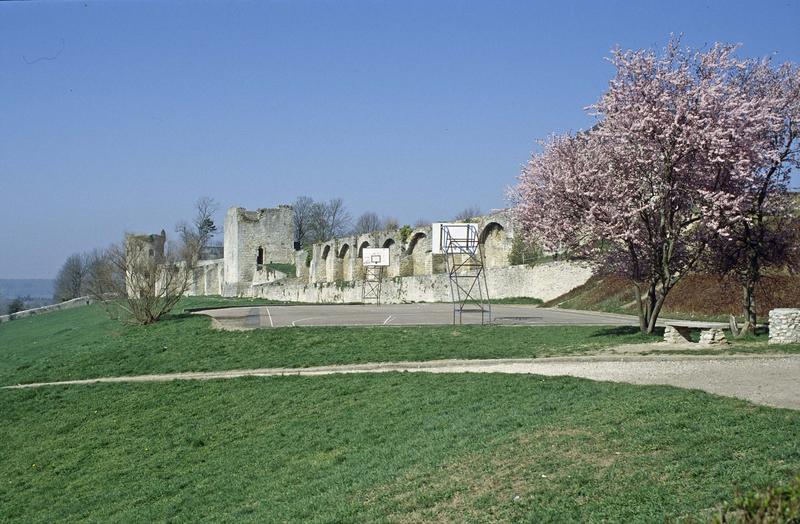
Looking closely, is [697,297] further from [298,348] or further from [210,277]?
[210,277]

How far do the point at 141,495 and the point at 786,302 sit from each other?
18.5m

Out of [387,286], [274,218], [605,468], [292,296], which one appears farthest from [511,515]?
[274,218]

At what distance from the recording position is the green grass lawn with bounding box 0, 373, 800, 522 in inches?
276

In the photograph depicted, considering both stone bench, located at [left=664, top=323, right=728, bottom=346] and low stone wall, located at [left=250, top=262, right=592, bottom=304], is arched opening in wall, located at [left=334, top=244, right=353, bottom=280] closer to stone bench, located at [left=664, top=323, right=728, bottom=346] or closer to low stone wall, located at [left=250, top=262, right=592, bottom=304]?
low stone wall, located at [left=250, top=262, right=592, bottom=304]

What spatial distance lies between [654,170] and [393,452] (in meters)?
10.1

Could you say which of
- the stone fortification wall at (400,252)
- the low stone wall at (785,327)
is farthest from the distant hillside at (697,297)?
the low stone wall at (785,327)

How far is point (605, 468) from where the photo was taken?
24.4 feet

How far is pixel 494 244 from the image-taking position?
4359 cm

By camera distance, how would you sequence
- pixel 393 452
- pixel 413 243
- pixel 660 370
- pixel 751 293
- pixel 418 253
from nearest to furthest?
pixel 393 452
pixel 660 370
pixel 751 293
pixel 418 253
pixel 413 243

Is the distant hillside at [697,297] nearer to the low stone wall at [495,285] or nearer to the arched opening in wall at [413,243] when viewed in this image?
the low stone wall at [495,285]

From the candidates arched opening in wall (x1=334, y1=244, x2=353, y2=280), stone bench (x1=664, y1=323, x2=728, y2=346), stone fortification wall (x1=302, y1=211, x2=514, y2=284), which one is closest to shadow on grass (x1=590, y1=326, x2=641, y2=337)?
stone bench (x1=664, y1=323, x2=728, y2=346)

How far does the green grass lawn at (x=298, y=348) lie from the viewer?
1730 cm

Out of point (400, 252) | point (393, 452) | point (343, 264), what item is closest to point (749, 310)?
point (393, 452)

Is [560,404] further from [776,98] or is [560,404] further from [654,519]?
[776,98]
